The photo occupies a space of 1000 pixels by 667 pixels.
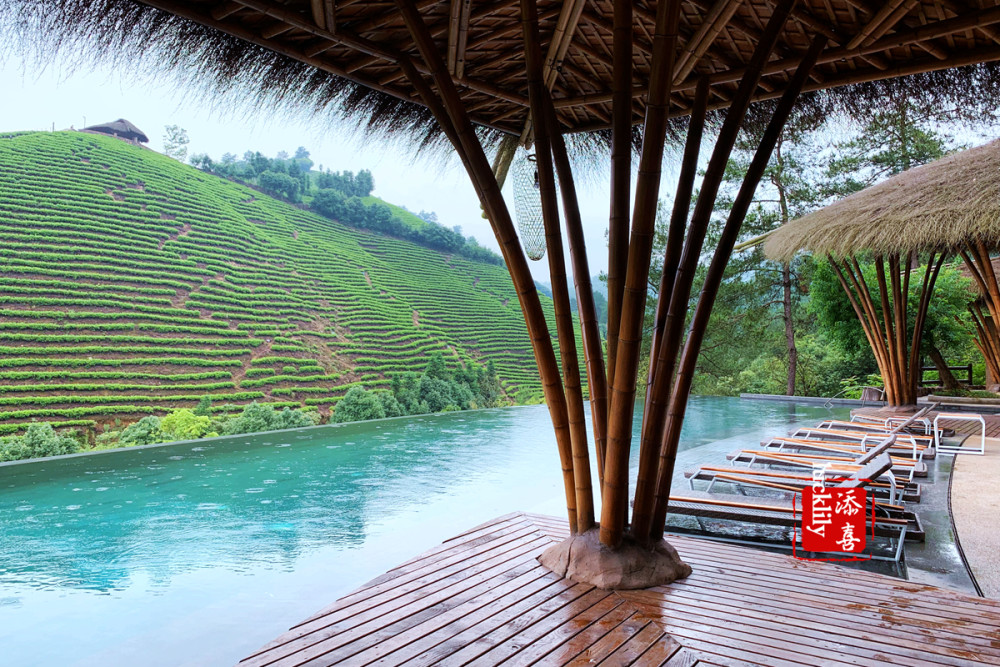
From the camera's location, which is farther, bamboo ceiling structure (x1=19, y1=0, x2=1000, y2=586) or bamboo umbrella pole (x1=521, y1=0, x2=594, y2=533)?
bamboo umbrella pole (x1=521, y1=0, x2=594, y2=533)

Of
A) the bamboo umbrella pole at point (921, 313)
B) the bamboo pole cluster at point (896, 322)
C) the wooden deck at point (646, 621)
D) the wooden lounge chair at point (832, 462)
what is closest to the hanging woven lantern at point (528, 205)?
the wooden deck at point (646, 621)

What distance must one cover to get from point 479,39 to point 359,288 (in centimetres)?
3091

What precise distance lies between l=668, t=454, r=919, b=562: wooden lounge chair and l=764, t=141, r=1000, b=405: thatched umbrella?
385 cm

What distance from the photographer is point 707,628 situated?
79.4 inches

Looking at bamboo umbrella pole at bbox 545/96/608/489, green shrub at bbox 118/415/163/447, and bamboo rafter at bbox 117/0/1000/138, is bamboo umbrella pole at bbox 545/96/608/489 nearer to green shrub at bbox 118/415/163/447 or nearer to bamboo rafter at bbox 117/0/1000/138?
bamboo rafter at bbox 117/0/1000/138

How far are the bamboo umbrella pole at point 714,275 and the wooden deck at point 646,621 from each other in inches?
14.1

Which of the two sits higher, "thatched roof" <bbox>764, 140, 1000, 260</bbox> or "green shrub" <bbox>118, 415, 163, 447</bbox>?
"thatched roof" <bbox>764, 140, 1000, 260</bbox>

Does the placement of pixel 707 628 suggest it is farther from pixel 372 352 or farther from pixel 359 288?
pixel 359 288

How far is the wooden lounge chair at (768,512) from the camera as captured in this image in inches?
136

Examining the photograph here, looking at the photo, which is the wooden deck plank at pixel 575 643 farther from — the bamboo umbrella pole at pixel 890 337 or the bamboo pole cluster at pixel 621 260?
the bamboo umbrella pole at pixel 890 337

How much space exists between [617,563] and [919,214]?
237 inches

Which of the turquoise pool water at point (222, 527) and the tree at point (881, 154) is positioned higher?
the tree at point (881, 154)

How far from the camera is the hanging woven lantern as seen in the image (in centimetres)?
359

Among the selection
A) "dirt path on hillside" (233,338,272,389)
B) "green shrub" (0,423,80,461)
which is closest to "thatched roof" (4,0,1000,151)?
"green shrub" (0,423,80,461)
